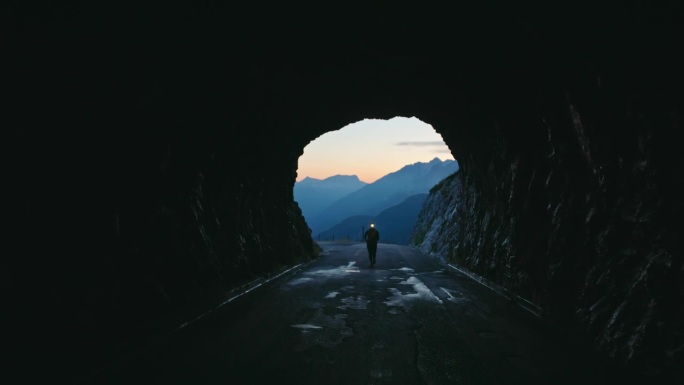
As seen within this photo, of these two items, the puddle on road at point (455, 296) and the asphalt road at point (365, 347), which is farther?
the puddle on road at point (455, 296)

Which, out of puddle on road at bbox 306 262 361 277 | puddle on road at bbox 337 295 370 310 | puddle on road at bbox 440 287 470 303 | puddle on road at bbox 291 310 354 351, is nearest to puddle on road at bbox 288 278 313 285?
puddle on road at bbox 306 262 361 277

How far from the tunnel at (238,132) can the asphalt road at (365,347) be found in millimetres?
701

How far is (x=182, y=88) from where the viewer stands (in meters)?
9.23

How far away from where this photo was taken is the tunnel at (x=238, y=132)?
5770 mm

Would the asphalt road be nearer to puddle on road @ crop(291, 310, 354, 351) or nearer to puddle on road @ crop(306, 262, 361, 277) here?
puddle on road @ crop(291, 310, 354, 351)

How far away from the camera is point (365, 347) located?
267 inches

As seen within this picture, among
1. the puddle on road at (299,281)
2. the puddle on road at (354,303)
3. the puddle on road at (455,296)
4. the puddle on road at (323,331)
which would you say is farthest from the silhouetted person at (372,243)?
the puddle on road at (323,331)

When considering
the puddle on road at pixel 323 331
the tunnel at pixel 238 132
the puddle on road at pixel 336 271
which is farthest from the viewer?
the puddle on road at pixel 336 271

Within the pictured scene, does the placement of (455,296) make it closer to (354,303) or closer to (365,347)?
(354,303)

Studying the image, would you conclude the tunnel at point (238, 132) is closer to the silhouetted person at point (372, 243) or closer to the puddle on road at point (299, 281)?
the puddle on road at point (299, 281)

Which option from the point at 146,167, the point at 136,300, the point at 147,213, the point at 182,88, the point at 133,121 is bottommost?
the point at 136,300

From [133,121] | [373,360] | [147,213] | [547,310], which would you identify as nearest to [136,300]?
[147,213]

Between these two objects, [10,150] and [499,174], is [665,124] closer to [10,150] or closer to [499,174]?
[10,150]

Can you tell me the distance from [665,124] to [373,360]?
192 inches
